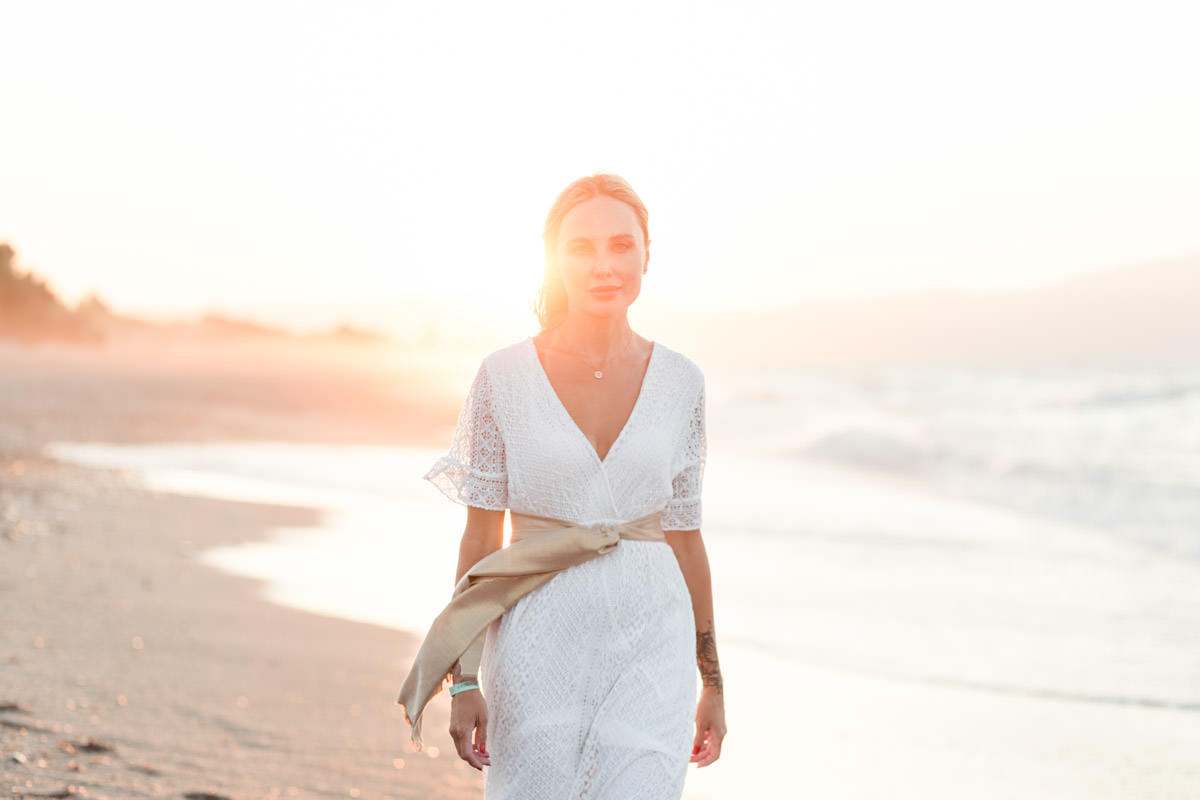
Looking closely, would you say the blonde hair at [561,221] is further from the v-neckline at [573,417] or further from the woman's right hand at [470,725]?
the woman's right hand at [470,725]

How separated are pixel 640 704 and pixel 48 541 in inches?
354

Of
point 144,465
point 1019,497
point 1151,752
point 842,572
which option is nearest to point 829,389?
point 1019,497

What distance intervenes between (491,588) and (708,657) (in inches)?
25.3

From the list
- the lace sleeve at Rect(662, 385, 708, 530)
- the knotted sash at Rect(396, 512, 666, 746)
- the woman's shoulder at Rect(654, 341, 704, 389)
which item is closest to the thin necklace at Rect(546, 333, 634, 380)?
the woman's shoulder at Rect(654, 341, 704, 389)

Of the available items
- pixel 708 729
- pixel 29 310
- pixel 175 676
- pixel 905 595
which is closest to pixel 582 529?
pixel 708 729

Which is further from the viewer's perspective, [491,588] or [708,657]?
[708,657]

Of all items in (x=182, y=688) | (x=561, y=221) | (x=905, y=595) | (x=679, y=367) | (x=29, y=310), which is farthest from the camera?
(x=29, y=310)

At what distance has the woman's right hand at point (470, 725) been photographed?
97.6 inches

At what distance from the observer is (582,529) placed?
2.49m

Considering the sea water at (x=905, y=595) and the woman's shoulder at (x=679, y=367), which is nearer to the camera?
the woman's shoulder at (x=679, y=367)

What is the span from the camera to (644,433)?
2566 millimetres

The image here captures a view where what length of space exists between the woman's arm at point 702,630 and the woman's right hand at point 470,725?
54cm

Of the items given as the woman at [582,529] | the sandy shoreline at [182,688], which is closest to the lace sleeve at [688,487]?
the woman at [582,529]

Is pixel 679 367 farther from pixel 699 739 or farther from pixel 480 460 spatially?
pixel 699 739
